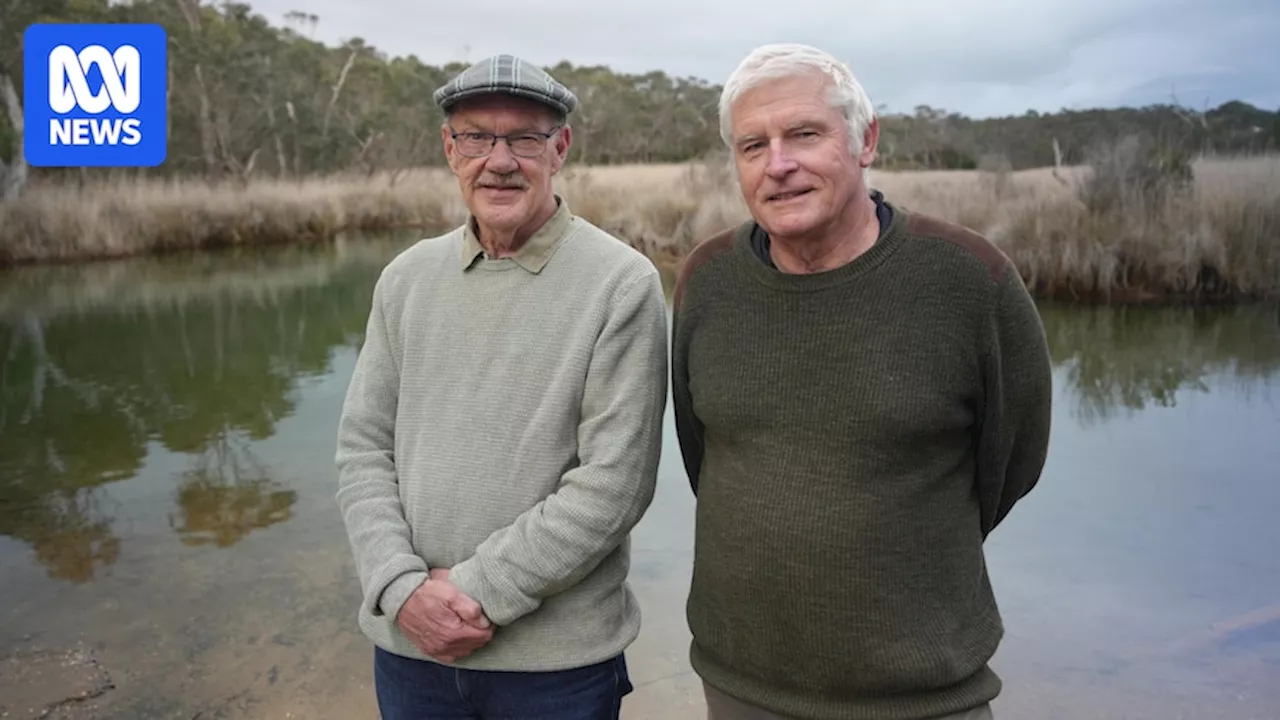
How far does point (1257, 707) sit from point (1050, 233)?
8.02 m

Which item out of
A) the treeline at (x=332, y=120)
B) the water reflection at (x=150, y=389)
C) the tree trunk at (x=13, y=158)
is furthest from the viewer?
the treeline at (x=332, y=120)

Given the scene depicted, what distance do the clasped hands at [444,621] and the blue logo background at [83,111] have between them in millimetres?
12132

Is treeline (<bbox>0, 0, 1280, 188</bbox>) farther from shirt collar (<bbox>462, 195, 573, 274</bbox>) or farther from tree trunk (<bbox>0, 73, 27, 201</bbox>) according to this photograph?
shirt collar (<bbox>462, 195, 573, 274</bbox>)

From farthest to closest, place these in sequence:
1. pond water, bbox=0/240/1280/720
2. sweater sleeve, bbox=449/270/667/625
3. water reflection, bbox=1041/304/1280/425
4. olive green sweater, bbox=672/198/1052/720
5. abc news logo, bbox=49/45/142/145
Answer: abc news logo, bbox=49/45/142/145 → water reflection, bbox=1041/304/1280/425 → pond water, bbox=0/240/1280/720 → sweater sleeve, bbox=449/270/667/625 → olive green sweater, bbox=672/198/1052/720

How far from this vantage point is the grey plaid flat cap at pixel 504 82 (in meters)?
1.71

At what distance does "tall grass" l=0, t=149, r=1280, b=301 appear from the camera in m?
9.70

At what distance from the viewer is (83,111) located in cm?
1287

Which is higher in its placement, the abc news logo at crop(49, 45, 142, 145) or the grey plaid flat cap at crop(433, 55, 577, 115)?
the abc news logo at crop(49, 45, 142, 145)

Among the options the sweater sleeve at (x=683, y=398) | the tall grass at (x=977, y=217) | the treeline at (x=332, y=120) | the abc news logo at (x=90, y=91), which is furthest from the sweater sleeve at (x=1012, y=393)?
the treeline at (x=332, y=120)

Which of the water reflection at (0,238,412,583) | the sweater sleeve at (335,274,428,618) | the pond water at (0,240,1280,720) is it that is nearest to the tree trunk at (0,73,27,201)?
the water reflection at (0,238,412,583)

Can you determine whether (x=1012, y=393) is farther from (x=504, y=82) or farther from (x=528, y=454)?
(x=504, y=82)

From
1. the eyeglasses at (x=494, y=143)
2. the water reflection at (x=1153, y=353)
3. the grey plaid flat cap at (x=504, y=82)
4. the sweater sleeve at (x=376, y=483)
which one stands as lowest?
the water reflection at (x=1153, y=353)

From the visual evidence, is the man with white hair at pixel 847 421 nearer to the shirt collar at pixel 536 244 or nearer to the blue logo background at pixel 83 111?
the shirt collar at pixel 536 244

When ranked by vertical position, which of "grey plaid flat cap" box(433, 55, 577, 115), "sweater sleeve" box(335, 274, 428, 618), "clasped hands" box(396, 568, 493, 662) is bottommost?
"clasped hands" box(396, 568, 493, 662)
